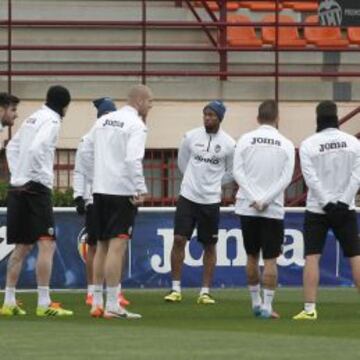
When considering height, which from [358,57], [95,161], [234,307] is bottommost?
[234,307]

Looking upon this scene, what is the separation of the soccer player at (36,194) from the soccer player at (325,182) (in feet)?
7.26

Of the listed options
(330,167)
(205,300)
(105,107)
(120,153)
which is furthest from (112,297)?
(205,300)

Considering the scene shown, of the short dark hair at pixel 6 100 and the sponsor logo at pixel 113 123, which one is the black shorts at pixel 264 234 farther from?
the short dark hair at pixel 6 100

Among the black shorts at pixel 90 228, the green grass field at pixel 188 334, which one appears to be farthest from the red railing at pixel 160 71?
the black shorts at pixel 90 228

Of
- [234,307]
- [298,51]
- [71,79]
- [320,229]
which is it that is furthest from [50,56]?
[320,229]

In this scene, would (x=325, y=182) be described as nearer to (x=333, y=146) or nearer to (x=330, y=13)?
(x=333, y=146)

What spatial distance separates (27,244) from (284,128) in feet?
28.8

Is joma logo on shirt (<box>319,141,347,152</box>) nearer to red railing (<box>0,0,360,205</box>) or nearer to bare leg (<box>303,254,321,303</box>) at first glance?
bare leg (<box>303,254,321,303</box>)

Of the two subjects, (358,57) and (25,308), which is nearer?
(25,308)

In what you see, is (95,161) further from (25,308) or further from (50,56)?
(50,56)

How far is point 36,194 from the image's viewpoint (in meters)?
15.7

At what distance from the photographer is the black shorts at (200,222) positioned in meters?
18.2

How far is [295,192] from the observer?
24.0m

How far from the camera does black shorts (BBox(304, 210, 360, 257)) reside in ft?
50.1
